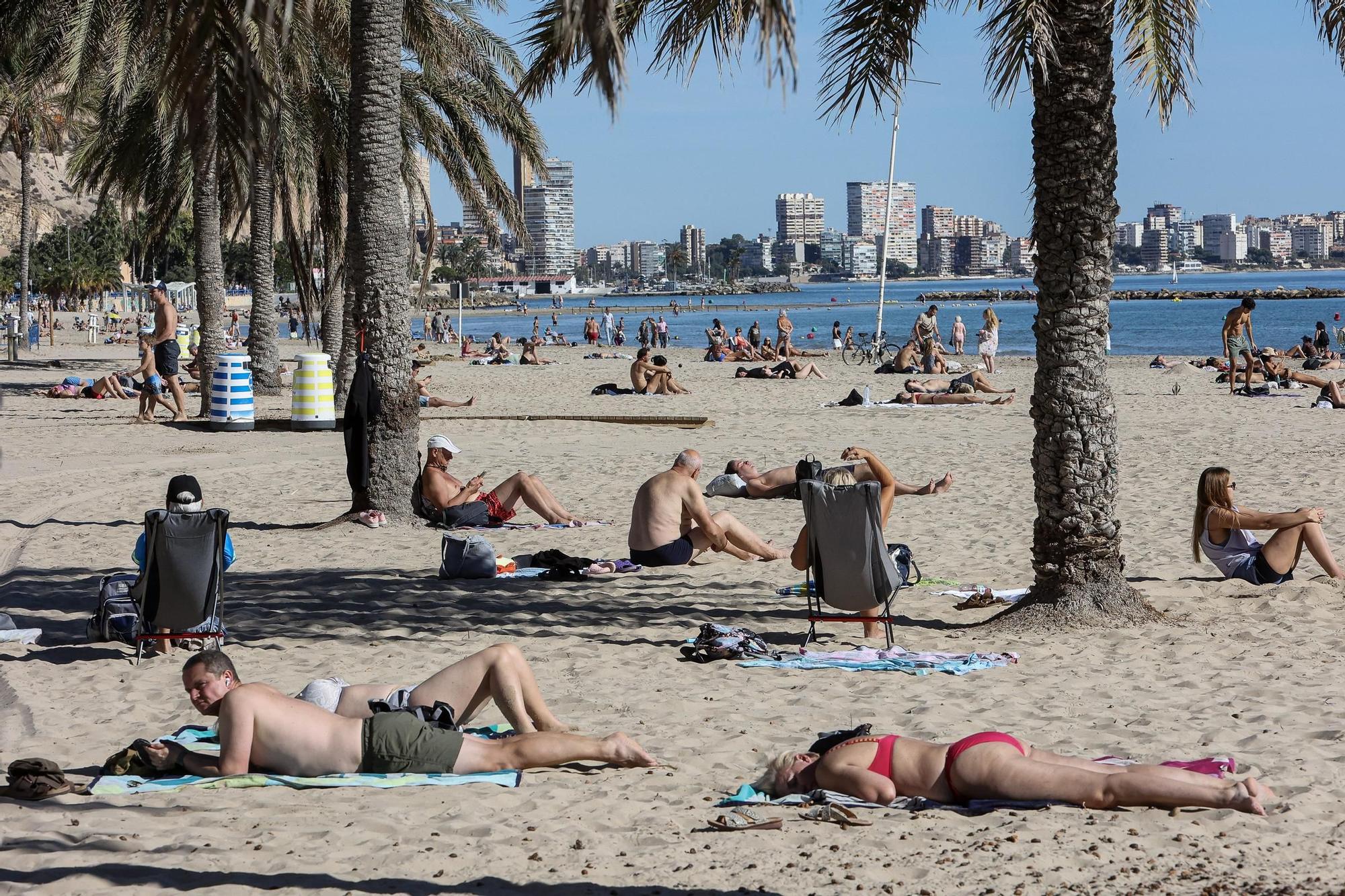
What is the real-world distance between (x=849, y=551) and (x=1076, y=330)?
1.60 m

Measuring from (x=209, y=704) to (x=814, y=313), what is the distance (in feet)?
385

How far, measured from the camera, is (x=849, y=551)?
6.56m

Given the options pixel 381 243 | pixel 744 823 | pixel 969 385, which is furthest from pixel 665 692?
pixel 969 385

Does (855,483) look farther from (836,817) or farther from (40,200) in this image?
(40,200)

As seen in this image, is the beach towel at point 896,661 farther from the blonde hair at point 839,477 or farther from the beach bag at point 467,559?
the beach bag at point 467,559

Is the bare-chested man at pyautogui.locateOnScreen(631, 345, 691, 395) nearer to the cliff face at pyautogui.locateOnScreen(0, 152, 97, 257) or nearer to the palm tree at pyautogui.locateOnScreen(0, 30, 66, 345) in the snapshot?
the palm tree at pyautogui.locateOnScreen(0, 30, 66, 345)

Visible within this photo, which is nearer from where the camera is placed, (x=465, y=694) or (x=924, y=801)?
(x=924, y=801)

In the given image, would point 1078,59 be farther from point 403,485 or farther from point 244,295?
point 244,295

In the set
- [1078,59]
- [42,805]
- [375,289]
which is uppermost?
[1078,59]

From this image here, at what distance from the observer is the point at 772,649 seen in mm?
6500

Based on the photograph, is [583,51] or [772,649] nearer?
[583,51]

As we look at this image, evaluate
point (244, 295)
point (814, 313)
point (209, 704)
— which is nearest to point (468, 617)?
point (209, 704)

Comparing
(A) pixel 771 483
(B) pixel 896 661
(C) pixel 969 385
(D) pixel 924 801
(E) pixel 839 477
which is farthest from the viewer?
(C) pixel 969 385

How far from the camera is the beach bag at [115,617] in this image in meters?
6.69
